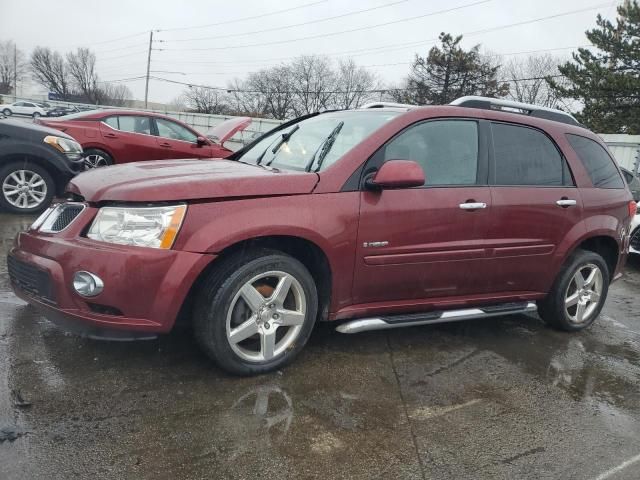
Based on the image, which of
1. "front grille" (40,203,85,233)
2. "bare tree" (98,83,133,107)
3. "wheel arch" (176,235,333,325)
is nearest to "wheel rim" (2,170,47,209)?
"front grille" (40,203,85,233)

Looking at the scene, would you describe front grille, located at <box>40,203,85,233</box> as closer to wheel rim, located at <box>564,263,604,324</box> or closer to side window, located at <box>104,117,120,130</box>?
wheel rim, located at <box>564,263,604,324</box>

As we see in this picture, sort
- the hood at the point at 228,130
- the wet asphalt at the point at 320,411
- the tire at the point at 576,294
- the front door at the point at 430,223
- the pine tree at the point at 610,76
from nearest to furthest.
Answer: the wet asphalt at the point at 320,411 < the front door at the point at 430,223 < the tire at the point at 576,294 < the hood at the point at 228,130 < the pine tree at the point at 610,76

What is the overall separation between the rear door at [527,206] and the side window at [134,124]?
23.6 ft

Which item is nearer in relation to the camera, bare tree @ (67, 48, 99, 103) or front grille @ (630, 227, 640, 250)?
front grille @ (630, 227, 640, 250)

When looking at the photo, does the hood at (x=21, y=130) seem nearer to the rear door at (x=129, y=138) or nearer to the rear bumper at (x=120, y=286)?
the rear door at (x=129, y=138)

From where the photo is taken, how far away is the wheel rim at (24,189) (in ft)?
21.6

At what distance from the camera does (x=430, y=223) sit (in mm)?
3326

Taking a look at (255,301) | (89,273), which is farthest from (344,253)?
(89,273)

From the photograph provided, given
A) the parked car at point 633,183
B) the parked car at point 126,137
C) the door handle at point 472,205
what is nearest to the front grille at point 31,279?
the door handle at point 472,205

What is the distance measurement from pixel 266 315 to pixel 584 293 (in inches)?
111

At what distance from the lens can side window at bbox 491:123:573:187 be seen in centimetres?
374

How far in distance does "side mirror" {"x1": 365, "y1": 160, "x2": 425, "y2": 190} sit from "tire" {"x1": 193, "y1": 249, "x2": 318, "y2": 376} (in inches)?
26.4

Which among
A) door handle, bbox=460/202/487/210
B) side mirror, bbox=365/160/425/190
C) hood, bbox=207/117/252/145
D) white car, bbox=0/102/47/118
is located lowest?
door handle, bbox=460/202/487/210

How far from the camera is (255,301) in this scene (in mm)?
2908
